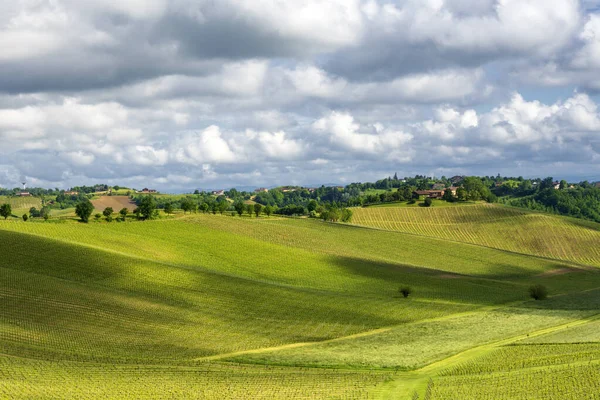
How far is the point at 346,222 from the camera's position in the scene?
197m

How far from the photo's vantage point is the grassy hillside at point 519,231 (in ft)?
519

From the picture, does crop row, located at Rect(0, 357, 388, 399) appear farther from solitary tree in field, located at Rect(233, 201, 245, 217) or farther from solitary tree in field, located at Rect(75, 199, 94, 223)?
solitary tree in field, located at Rect(233, 201, 245, 217)

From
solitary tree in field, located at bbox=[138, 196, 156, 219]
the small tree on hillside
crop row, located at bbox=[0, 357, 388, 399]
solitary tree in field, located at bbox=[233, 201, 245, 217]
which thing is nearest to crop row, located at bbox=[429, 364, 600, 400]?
crop row, located at bbox=[0, 357, 388, 399]

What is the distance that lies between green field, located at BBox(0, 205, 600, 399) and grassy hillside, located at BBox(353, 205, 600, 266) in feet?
57.7

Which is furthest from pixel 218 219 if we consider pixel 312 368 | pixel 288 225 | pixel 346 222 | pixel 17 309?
pixel 312 368

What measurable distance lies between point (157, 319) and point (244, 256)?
46470mm

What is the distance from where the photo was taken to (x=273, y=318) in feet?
246

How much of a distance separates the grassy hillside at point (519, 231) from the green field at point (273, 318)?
57.7 ft

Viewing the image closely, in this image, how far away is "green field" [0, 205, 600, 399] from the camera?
48.3 m

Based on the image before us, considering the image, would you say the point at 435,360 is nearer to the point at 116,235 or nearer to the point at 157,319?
the point at 157,319

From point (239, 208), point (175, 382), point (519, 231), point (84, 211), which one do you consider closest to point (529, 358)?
point (175, 382)

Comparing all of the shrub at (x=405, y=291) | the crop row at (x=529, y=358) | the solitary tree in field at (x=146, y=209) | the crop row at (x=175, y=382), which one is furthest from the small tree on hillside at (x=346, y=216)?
the crop row at (x=175, y=382)

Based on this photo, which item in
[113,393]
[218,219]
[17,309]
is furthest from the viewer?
[218,219]

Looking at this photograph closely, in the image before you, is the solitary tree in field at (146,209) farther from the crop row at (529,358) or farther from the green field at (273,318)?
the crop row at (529,358)
